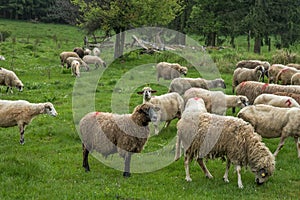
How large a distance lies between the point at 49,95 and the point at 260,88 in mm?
8807

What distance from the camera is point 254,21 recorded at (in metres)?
33.5

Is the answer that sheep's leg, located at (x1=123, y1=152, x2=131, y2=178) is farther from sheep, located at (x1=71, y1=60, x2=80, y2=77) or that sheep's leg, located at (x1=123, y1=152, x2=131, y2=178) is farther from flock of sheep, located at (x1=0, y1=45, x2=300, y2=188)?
sheep, located at (x1=71, y1=60, x2=80, y2=77)

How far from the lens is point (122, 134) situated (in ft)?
29.0

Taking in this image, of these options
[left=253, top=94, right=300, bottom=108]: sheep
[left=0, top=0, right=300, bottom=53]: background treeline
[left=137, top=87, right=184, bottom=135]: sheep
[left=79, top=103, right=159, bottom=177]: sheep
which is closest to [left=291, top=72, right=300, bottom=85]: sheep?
[left=253, top=94, right=300, bottom=108]: sheep

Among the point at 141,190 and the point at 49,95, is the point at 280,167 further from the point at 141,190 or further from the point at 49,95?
the point at 49,95

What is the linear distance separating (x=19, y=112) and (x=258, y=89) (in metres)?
8.14

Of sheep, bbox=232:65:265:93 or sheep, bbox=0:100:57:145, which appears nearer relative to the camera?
sheep, bbox=0:100:57:145

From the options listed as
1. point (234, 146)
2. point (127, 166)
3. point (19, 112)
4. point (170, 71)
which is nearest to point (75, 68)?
point (170, 71)

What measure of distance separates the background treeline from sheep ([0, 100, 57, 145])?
17.1 meters

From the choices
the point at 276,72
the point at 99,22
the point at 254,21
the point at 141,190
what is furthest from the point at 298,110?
the point at 254,21

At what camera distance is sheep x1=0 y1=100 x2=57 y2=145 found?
36.3ft

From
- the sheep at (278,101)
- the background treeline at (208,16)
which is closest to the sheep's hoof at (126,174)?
the sheep at (278,101)

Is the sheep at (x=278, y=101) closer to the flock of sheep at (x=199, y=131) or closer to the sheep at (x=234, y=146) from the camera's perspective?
the flock of sheep at (x=199, y=131)

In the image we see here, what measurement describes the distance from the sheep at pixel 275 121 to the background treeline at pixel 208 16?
19.2m
